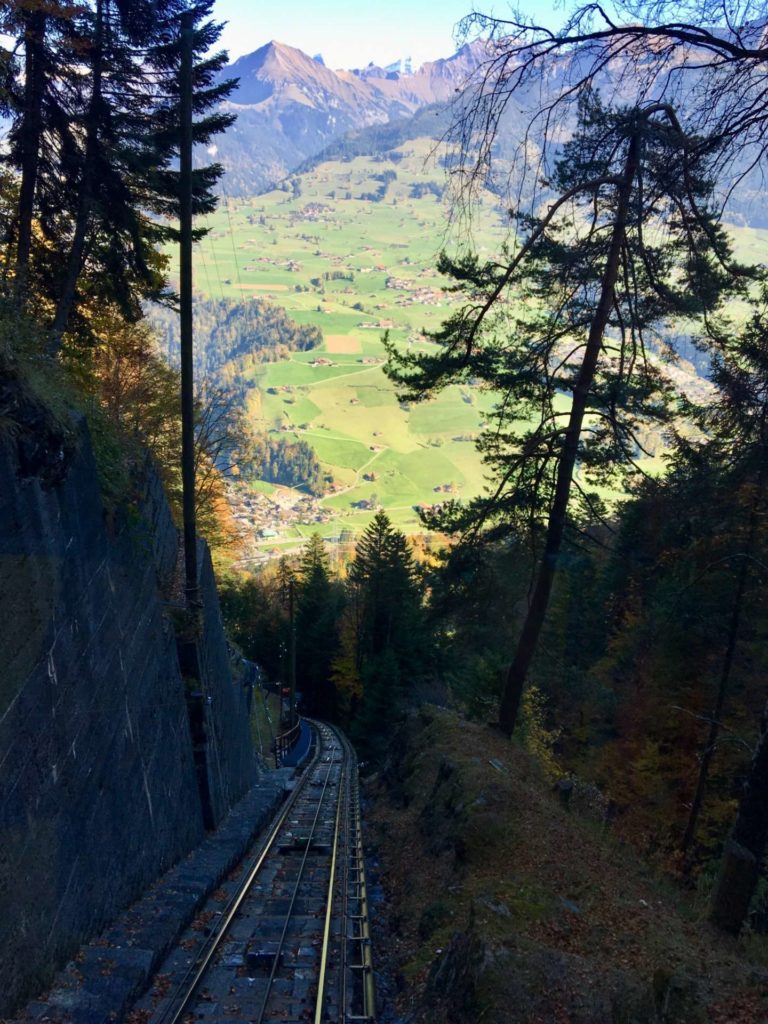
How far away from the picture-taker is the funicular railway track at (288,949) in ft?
24.0

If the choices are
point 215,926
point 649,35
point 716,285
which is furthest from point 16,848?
point 716,285

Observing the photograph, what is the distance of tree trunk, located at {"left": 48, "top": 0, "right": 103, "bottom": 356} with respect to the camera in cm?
1368

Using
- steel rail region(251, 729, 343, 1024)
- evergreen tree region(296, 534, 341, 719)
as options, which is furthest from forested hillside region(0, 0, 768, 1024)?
evergreen tree region(296, 534, 341, 719)

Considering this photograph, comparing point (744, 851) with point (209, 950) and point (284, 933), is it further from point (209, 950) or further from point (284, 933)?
point (209, 950)

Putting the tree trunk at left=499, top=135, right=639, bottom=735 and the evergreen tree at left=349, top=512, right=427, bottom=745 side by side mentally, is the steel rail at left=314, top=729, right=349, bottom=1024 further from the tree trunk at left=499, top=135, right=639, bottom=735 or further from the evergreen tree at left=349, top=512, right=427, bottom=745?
the evergreen tree at left=349, top=512, right=427, bottom=745

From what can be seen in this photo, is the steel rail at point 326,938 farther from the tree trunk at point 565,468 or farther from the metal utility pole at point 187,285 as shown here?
the metal utility pole at point 187,285

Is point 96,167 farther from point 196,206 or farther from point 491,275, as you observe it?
point 491,275

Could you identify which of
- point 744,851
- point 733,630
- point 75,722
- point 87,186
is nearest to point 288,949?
point 75,722

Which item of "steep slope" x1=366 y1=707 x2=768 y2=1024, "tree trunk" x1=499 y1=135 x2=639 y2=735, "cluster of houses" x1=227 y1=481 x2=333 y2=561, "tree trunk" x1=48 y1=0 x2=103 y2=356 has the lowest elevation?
"steep slope" x1=366 y1=707 x2=768 y2=1024

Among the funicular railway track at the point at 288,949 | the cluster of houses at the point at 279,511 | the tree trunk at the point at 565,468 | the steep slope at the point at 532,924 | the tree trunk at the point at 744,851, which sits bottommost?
the funicular railway track at the point at 288,949

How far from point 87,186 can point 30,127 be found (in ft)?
4.32

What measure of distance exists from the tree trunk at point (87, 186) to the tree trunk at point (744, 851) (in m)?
13.3

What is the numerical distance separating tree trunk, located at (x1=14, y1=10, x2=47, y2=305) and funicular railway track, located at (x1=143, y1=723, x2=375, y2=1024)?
36.0 feet

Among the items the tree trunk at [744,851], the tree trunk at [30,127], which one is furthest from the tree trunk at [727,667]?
the tree trunk at [30,127]
